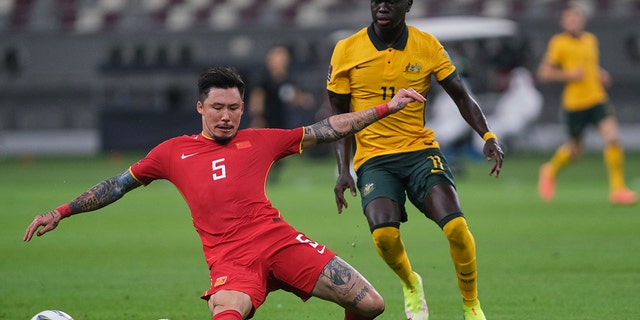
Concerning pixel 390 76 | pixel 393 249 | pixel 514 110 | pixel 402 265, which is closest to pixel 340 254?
pixel 402 265

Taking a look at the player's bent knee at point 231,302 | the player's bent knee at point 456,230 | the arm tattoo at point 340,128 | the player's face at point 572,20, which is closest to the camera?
the player's bent knee at point 231,302

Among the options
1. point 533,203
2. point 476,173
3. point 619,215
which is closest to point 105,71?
point 476,173

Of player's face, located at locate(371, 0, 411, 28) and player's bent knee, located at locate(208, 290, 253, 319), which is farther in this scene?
player's face, located at locate(371, 0, 411, 28)

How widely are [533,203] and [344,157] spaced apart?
31.4ft

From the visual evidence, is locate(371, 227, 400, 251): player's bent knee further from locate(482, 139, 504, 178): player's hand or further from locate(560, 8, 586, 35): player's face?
locate(560, 8, 586, 35): player's face

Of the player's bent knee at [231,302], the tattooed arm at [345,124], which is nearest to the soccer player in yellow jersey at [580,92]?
the tattooed arm at [345,124]

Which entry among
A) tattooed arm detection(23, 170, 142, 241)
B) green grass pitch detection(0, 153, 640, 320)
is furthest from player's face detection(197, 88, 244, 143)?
green grass pitch detection(0, 153, 640, 320)

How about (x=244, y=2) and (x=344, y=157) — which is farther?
(x=244, y=2)

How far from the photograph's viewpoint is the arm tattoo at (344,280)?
7.16 metres

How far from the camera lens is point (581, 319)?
8695 mm

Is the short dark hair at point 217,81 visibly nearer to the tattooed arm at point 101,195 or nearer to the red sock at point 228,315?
the tattooed arm at point 101,195

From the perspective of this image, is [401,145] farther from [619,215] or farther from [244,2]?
[244,2]

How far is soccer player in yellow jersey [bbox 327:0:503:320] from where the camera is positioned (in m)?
8.55

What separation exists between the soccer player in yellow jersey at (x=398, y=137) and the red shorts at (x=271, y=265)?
1346mm
